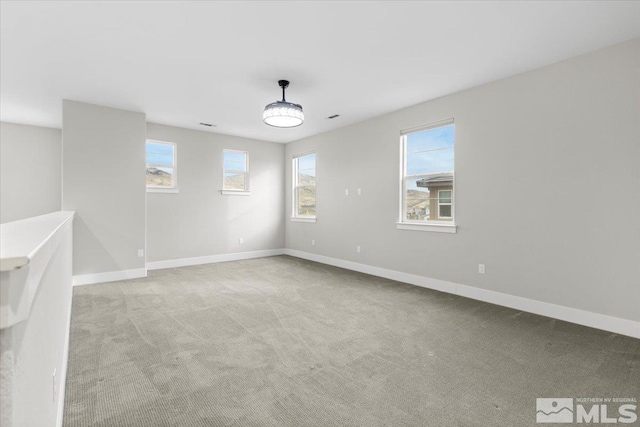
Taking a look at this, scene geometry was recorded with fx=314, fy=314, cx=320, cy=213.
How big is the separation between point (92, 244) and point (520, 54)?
6047 millimetres

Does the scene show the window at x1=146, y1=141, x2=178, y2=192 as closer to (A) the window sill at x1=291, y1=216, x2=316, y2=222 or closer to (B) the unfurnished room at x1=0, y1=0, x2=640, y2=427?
(B) the unfurnished room at x1=0, y1=0, x2=640, y2=427

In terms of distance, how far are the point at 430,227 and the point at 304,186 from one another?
343cm

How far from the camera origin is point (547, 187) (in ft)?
11.2

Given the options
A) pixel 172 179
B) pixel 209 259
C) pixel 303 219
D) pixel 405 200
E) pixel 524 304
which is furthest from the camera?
pixel 303 219

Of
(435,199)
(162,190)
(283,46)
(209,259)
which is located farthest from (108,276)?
(435,199)

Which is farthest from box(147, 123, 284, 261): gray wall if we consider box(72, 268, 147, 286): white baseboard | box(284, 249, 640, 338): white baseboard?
box(284, 249, 640, 338): white baseboard

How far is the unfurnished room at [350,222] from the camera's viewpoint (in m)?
1.90

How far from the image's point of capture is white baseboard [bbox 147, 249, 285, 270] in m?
5.84

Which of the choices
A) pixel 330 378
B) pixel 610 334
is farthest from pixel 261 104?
pixel 610 334

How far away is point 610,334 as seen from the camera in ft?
9.52

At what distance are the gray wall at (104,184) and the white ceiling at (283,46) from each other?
1.29 ft

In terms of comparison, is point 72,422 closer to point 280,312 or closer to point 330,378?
point 330,378

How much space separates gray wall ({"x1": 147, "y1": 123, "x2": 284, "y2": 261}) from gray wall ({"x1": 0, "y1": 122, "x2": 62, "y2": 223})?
7.78 ft

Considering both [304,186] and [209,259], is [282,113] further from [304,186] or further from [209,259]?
[209,259]
